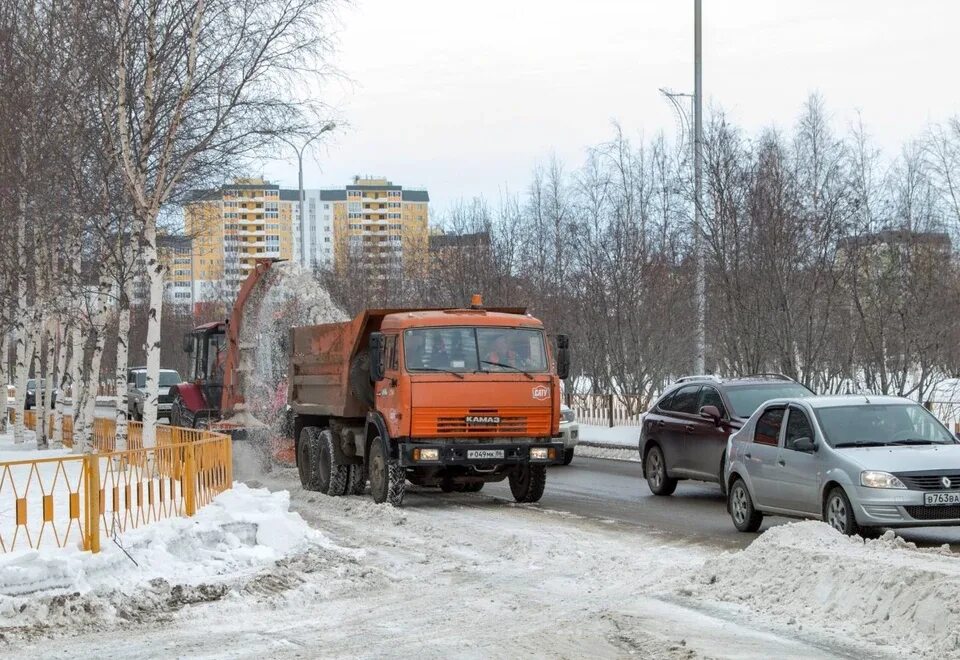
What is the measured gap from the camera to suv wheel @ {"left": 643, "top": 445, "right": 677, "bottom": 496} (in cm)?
1973

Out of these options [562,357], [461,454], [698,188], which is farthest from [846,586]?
[698,188]

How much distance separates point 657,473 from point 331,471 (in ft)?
16.1

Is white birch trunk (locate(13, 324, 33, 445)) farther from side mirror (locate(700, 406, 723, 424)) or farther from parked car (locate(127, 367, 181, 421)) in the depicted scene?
side mirror (locate(700, 406, 723, 424))

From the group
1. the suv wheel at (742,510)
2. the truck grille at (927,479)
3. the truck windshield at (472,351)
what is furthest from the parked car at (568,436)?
the truck grille at (927,479)

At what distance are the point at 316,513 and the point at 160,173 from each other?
303 inches

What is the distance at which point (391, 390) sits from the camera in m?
18.4

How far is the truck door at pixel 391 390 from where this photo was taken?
59.4 feet

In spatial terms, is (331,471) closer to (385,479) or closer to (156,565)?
(385,479)

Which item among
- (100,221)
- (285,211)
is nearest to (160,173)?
(100,221)

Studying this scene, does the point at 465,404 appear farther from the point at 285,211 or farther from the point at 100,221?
the point at 285,211

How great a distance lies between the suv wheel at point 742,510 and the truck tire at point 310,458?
785 centimetres

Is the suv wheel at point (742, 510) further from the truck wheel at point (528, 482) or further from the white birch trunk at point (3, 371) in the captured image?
the white birch trunk at point (3, 371)

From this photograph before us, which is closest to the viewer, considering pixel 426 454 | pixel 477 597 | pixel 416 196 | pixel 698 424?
pixel 477 597

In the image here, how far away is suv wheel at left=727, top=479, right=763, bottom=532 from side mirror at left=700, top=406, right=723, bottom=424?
275cm
